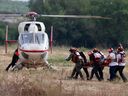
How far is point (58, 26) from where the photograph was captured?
72.6m

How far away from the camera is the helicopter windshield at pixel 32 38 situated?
28688mm

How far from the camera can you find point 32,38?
28875 millimetres

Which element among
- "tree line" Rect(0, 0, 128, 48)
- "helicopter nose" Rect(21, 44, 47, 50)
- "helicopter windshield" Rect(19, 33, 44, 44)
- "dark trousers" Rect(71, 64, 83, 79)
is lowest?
"tree line" Rect(0, 0, 128, 48)

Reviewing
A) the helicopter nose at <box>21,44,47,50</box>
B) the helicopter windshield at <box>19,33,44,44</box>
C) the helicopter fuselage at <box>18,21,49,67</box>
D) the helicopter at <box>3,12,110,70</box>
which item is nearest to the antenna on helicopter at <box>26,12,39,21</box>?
the helicopter fuselage at <box>18,21,49,67</box>

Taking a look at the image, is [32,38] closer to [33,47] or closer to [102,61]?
[33,47]

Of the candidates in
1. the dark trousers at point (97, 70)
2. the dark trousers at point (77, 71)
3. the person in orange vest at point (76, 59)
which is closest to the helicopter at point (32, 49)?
the dark trousers at point (77, 71)

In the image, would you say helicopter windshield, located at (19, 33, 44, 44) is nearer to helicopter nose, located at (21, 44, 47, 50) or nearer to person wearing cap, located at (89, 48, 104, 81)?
helicopter nose, located at (21, 44, 47, 50)

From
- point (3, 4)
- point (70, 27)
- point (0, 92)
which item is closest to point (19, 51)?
point (0, 92)

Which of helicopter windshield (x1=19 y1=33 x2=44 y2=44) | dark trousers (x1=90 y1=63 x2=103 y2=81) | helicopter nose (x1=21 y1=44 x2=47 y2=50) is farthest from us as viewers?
helicopter windshield (x1=19 y1=33 x2=44 y2=44)

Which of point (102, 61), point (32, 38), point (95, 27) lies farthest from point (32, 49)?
point (95, 27)

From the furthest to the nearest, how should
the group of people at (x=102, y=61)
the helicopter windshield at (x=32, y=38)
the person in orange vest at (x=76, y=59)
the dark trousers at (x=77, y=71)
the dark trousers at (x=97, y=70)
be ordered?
the helicopter windshield at (x=32, y=38) < the dark trousers at (x=77, y=71) < the person in orange vest at (x=76, y=59) < the dark trousers at (x=97, y=70) < the group of people at (x=102, y=61)

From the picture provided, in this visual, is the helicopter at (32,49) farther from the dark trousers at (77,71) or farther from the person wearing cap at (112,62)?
the person wearing cap at (112,62)

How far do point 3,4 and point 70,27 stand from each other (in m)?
83.4

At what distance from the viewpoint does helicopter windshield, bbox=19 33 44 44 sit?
28.7 meters
